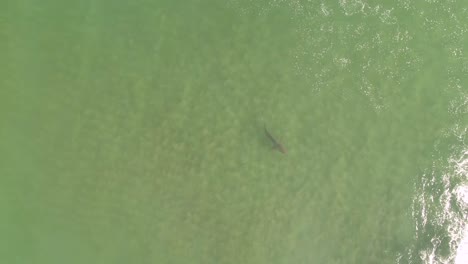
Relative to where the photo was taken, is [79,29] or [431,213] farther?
[431,213]

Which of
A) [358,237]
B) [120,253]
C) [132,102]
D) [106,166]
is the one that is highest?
[132,102]

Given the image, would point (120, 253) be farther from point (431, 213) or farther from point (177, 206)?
point (431, 213)

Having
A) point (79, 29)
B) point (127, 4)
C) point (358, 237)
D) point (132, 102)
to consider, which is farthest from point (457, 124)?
point (79, 29)

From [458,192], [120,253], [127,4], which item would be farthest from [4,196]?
[458,192]

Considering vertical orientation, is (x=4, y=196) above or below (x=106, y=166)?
below

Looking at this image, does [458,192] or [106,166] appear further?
[458,192]

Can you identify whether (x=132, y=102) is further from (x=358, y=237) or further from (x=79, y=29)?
(x=358, y=237)
